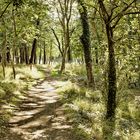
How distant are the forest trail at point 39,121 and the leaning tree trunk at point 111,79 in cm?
188

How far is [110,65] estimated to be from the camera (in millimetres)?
11422

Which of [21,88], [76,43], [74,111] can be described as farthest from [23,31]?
[76,43]

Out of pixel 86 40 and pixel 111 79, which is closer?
pixel 111 79

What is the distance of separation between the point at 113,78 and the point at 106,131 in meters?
2.15

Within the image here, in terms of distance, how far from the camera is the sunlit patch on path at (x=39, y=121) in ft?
32.7

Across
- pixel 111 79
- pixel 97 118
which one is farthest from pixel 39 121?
pixel 111 79

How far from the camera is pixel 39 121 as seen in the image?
11742 millimetres

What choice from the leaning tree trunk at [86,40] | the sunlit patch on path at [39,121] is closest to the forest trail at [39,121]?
the sunlit patch on path at [39,121]

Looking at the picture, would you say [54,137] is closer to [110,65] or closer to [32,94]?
[110,65]

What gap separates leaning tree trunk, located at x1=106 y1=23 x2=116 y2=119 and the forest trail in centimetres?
188

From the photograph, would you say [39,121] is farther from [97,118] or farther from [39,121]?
[97,118]

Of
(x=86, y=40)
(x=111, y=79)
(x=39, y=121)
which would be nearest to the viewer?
(x=111, y=79)

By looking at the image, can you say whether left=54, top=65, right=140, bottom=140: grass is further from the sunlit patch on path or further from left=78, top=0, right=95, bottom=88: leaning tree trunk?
left=78, top=0, right=95, bottom=88: leaning tree trunk

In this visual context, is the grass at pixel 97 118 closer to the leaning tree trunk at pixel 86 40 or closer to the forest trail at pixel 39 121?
the forest trail at pixel 39 121
